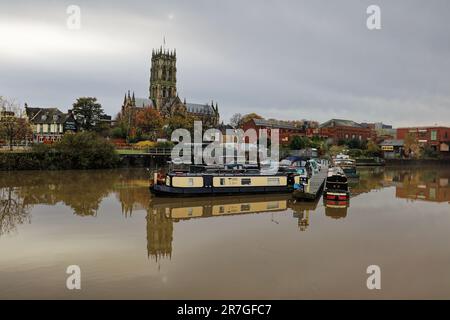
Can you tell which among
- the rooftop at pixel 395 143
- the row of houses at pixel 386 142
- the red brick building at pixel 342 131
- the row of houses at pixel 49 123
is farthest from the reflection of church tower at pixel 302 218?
the rooftop at pixel 395 143

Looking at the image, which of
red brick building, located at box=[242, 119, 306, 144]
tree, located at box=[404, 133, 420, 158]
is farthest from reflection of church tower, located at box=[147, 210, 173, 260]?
tree, located at box=[404, 133, 420, 158]

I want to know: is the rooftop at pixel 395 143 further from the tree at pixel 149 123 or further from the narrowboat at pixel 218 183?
the narrowboat at pixel 218 183

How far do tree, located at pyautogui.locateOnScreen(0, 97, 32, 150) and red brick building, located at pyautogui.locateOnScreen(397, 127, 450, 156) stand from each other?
83.8 metres

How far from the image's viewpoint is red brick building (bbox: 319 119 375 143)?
91.5 meters

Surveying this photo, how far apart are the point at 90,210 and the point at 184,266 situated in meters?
10.8

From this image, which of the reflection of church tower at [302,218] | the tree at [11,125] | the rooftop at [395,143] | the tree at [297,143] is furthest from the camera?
the rooftop at [395,143]

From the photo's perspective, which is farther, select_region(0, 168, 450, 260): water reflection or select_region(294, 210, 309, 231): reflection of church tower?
select_region(294, 210, 309, 231): reflection of church tower

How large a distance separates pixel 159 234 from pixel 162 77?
10553cm

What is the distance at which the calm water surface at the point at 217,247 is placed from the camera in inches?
405

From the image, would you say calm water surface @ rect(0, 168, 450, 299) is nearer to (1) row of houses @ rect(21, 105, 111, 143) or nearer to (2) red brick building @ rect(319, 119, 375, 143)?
(1) row of houses @ rect(21, 105, 111, 143)

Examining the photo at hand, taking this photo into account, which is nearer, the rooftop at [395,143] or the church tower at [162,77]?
the rooftop at [395,143]

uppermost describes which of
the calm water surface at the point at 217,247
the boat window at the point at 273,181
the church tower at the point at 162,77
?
the church tower at the point at 162,77

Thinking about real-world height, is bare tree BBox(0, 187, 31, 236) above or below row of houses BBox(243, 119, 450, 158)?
below

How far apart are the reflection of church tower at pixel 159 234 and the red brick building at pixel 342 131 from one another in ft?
245
